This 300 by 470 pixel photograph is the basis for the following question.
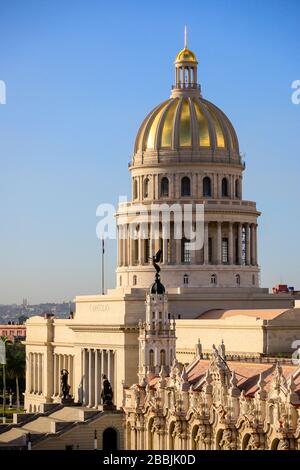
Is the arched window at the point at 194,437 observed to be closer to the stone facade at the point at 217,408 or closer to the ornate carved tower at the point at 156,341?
the stone facade at the point at 217,408

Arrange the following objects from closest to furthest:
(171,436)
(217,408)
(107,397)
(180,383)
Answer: (217,408) → (171,436) → (180,383) → (107,397)

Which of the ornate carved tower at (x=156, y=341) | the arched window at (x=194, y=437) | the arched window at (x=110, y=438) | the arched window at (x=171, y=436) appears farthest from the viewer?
the ornate carved tower at (x=156, y=341)

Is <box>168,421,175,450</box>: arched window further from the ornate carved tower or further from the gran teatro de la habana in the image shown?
the ornate carved tower

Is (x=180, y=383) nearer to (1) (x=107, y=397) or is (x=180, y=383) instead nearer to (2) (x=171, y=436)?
(2) (x=171, y=436)

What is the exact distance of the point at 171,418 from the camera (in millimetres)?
139500

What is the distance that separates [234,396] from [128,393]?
2662cm

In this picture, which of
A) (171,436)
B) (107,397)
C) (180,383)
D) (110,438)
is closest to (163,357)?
(110,438)

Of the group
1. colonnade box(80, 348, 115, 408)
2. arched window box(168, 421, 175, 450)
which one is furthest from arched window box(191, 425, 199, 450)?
colonnade box(80, 348, 115, 408)

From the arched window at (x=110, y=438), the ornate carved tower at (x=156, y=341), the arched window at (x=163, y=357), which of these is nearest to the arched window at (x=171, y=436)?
the ornate carved tower at (x=156, y=341)

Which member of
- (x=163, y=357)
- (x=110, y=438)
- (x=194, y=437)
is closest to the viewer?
(x=194, y=437)

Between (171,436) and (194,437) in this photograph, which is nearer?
(194,437)
